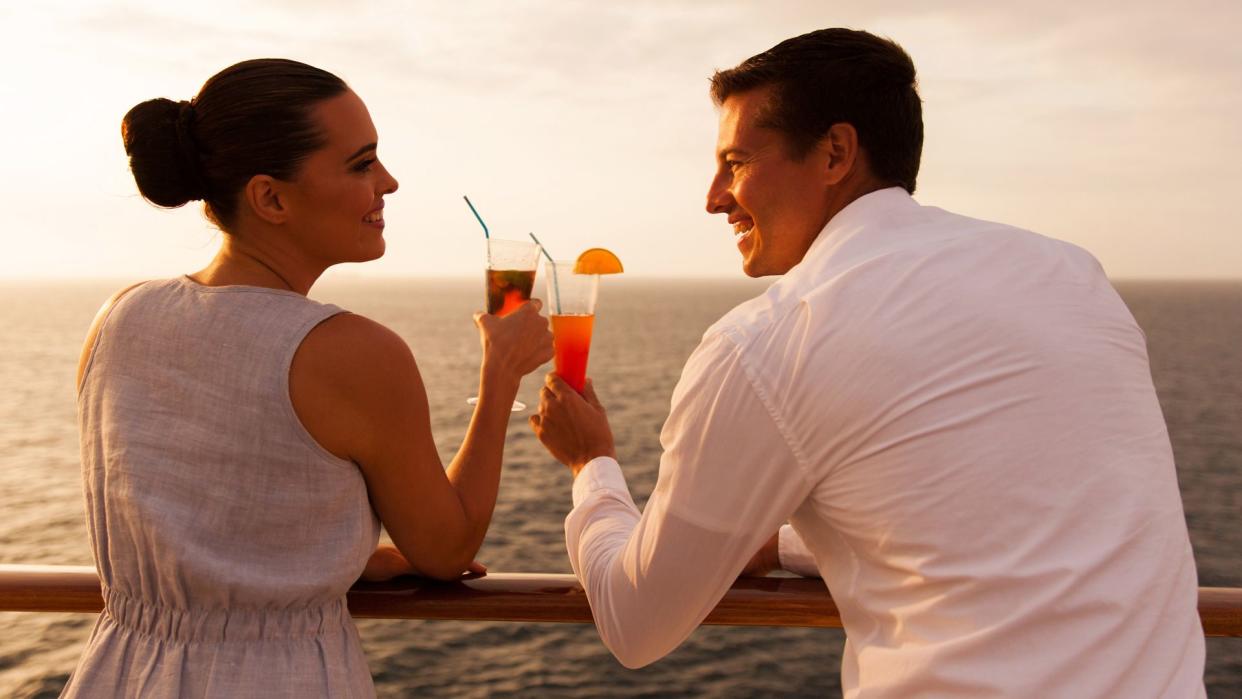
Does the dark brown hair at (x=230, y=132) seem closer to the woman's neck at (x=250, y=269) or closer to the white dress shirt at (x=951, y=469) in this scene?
the woman's neck at (x=250, y=269)

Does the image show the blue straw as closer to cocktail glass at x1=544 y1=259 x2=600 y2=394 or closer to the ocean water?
cocktail glass at x1=544 y1=259 x2=600 y2=394

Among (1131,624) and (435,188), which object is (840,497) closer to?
(1131,624)

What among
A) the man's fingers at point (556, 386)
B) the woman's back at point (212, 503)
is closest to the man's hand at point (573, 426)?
the man's fingers at point (556, 386)

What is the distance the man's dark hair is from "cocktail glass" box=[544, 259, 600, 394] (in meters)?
0.68

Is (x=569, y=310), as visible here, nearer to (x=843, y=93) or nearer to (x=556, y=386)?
(x=556, y=386)

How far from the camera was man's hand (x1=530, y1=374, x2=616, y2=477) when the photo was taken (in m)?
2.06

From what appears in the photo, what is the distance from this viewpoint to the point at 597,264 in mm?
2367

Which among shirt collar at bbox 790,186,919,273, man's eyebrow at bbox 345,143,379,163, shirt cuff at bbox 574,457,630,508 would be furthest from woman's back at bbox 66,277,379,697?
shirt collar at bbox 790,186,919,273

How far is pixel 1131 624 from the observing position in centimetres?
132

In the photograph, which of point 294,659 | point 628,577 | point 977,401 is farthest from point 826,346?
point 294,659

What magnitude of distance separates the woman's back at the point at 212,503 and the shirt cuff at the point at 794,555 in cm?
75

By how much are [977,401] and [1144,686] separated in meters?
0.41

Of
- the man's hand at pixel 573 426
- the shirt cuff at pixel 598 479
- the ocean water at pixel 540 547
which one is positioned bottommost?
the ocean water at pixel 540 547

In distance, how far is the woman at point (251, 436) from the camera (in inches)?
63.3
